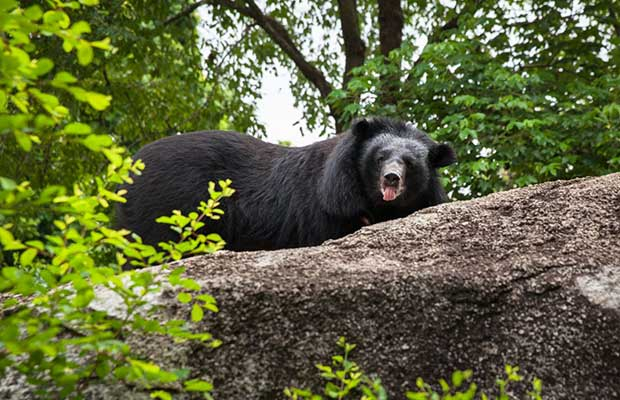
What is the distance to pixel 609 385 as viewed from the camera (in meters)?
2.65

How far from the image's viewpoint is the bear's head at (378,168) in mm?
6289

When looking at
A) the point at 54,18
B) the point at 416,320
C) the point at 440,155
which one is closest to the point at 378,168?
the point at 440,155

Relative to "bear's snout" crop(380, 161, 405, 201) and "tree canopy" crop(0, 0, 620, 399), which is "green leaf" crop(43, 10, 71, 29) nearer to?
"tree canopy" crop(0, 0, 620, 399)

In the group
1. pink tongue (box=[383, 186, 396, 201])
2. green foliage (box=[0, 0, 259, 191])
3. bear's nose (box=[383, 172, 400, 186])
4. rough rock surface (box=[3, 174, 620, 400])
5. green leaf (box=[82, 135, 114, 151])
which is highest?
green foliage (box=[0, 0, 259, 191])

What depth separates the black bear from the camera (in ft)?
20.9

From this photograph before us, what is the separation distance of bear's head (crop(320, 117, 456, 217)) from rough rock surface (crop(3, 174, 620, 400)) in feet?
10.3

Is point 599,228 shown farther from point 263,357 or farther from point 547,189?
point 263,357

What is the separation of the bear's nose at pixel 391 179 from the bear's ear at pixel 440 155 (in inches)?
25.3

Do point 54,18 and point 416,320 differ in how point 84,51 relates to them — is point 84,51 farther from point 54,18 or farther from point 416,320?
point 416,320

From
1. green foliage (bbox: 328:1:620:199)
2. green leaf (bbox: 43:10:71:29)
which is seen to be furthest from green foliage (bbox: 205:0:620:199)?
green leaf (bbox: 43:10:71:29)

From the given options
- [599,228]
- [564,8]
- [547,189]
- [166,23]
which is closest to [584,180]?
[547,189]

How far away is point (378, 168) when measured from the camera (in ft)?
20.9

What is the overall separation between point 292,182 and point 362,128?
2.50 ft

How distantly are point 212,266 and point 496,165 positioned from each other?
19.4 ft
